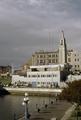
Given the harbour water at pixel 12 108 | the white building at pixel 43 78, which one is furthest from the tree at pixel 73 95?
the white building at pixel 43 78

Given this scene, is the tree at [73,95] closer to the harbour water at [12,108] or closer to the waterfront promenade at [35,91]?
the harbour water at [12,108]

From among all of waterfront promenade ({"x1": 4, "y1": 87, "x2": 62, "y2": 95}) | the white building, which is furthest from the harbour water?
the white building

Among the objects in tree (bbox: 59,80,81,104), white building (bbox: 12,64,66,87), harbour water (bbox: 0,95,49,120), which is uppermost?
white building (bbox: 12,64,66,87)

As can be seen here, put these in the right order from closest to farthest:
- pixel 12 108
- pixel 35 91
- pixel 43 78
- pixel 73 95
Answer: pixel 73 95 < pixel 12 108 < pixel 35 91 < pixel 43 78

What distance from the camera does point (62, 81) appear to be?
513 ft

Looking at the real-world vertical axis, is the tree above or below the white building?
below

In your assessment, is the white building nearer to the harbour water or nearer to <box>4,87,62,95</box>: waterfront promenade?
<box>4,87,62,95</box>: waterfront promenade

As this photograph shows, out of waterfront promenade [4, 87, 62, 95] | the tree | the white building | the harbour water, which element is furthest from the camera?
the white building

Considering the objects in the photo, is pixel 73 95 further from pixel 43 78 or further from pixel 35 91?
pixel 43 78

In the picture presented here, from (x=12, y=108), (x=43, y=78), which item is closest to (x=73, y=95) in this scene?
(x=12, y=108)

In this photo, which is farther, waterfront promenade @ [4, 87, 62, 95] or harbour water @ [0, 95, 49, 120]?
waterfront promenade @ [4, 87, 62, 95]

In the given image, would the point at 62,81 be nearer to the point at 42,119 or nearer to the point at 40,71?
the point at 40,71

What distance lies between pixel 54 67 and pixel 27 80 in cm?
1602

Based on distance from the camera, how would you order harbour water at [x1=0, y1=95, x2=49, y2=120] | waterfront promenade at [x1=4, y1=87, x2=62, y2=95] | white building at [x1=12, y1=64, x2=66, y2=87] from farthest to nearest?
white building at [x1=12, y1=64, x2=66, y2=87], waterfront promenade at [x1=4, y1=87, x2=62, y2=95], harbour water at [x1=0, y1=95, x2=49, y2=120]
